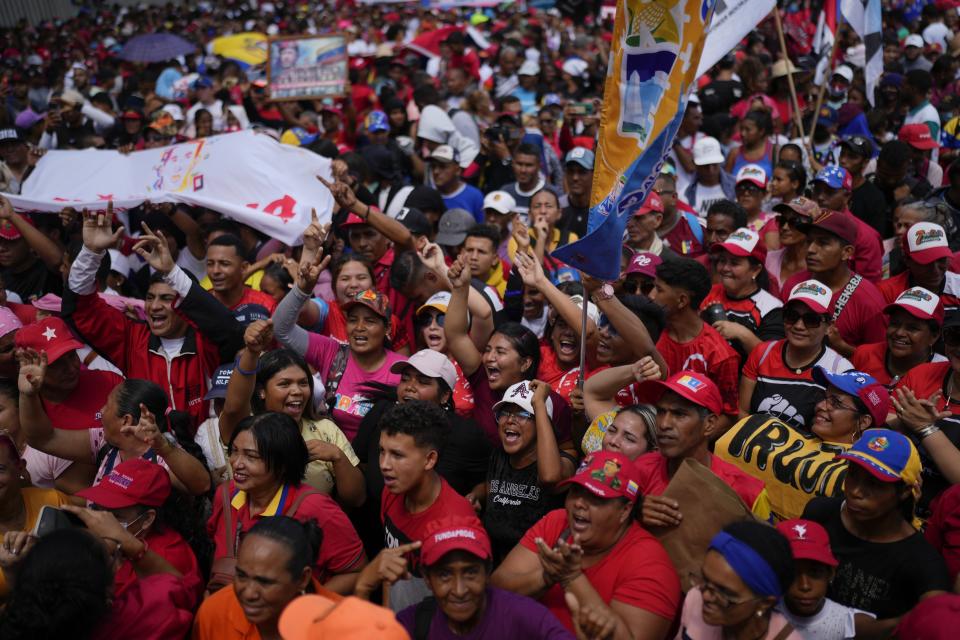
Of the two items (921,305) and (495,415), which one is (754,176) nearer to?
(921,305)

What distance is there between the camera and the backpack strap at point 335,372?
5.24m

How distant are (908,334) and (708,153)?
12.9ft

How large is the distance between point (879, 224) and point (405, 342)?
12.9 ft

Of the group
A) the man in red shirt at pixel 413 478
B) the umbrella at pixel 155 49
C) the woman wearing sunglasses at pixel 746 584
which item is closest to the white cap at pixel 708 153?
the man in red shirt at pixel 413 478

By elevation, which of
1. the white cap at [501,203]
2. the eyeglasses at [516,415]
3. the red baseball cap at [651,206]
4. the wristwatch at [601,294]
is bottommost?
the white cap at [501,203]

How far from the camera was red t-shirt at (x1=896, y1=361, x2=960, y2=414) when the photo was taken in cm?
443

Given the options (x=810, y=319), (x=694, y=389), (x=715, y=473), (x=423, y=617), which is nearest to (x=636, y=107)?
(x=694, y=389)

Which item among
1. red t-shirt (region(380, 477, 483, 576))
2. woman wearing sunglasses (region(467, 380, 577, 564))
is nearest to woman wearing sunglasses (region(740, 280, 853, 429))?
woman wearing sunglasses (region(467, 380, 577, 564))

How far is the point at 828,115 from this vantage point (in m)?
11.0

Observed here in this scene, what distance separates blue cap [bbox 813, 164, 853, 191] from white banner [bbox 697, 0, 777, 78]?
3.93 ft

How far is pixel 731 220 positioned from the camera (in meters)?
6.96

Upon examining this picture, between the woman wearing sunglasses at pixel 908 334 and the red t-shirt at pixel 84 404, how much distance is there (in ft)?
13.5

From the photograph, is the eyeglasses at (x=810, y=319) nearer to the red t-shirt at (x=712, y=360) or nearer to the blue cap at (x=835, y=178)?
the red t-shirt at (x=712, y=360)

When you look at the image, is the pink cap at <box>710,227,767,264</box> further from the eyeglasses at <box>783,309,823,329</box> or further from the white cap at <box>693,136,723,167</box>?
the white cap at <box>693,136,723,167</box>
